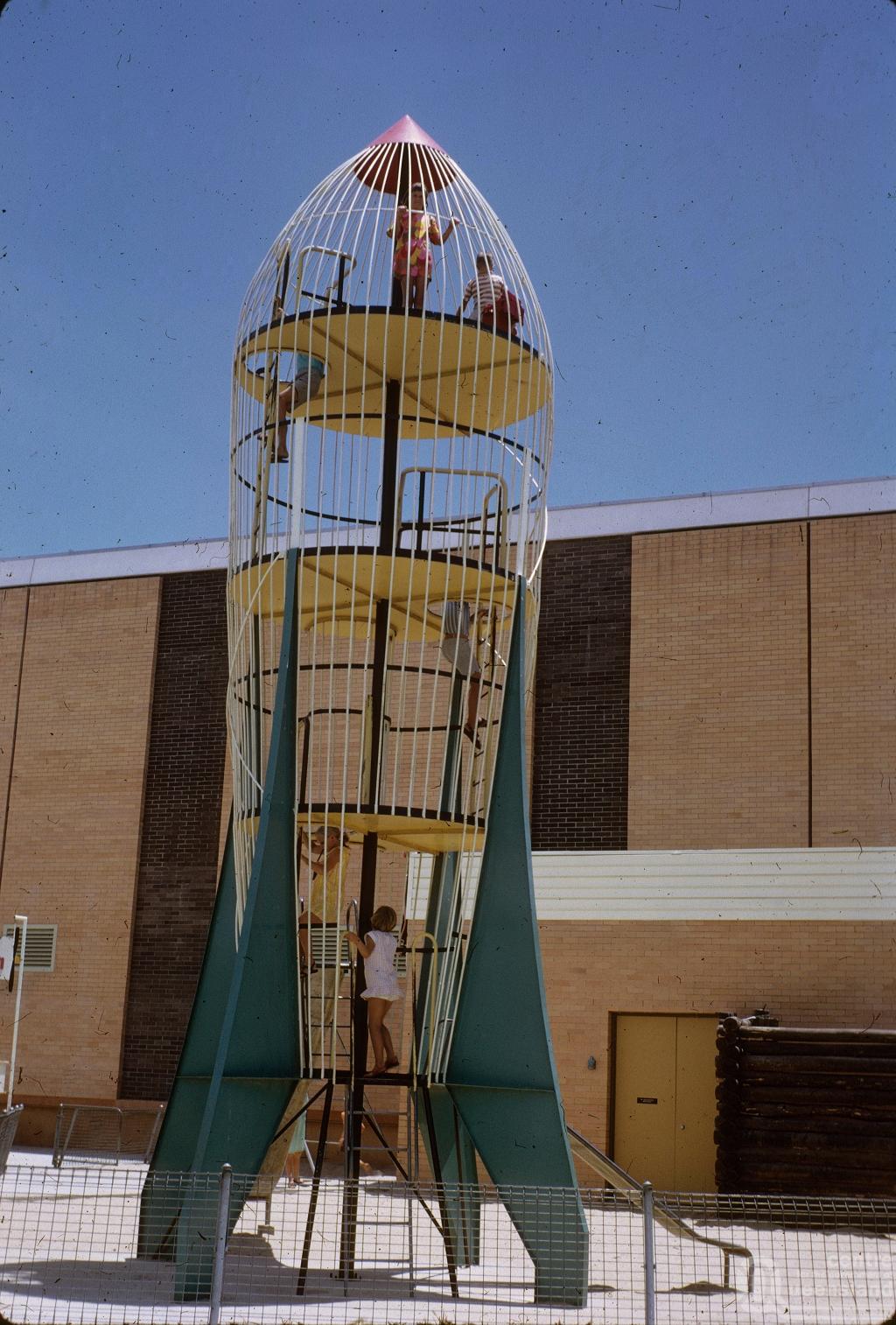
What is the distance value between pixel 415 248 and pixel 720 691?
11460mm

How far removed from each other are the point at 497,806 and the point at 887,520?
12186 mm

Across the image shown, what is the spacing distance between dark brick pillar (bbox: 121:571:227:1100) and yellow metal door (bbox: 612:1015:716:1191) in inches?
281

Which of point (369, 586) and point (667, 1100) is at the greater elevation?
point (369, 586)

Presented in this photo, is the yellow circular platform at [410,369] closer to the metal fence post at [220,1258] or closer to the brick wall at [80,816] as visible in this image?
the metal fence post at [220,1258]

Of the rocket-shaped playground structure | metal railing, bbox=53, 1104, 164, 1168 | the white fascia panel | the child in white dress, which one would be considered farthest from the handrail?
metal railing, bbox=53, 1104, 164, 1168

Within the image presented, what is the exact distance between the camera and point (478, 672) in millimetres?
13438

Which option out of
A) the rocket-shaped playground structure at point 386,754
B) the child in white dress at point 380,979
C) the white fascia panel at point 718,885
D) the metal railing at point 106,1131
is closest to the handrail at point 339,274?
the rocket-shaped playground structure at point 386,754

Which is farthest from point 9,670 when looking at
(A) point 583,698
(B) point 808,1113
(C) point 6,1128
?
(C) point 6,1128

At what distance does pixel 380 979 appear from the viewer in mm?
13008

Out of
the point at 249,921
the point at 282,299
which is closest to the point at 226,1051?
the point at 249,921

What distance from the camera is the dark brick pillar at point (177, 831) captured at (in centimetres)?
2556

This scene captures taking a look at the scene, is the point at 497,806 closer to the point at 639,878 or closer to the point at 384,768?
the point at 384,768

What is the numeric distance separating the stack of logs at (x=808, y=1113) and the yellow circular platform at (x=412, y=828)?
26.8 feet

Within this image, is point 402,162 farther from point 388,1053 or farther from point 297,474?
point 388,1053
